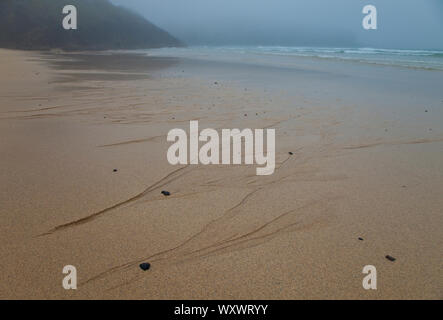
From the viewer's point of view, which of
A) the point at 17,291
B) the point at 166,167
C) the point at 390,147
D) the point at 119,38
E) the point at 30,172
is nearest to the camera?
the point at 17,291

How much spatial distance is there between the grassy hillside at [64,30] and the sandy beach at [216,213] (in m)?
45.1

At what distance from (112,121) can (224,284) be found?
13.2 feet

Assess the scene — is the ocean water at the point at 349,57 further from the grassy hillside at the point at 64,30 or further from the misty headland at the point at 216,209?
the grassy hillside at the point at 64,30

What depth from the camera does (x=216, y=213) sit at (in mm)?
2490

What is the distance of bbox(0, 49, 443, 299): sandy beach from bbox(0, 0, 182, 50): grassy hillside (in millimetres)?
45142

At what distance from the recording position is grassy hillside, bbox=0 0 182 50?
44938mm

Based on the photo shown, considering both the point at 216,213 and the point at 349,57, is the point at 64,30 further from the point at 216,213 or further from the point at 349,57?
the point at 216,213

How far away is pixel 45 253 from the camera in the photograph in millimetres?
1941

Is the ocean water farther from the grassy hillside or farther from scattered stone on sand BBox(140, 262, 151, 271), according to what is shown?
the grassy hillside

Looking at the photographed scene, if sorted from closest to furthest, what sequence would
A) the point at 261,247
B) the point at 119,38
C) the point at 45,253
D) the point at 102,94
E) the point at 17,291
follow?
the point at 17,291 → the point at 45,253 → the point at 261,247 → the point at 102,94 → the point at 119,38

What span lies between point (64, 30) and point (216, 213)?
56.9 m

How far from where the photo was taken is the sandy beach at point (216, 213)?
1.78m
